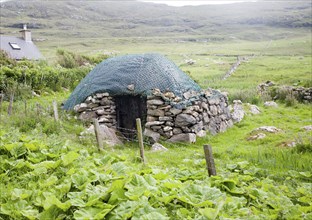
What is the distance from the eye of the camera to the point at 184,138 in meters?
13.2

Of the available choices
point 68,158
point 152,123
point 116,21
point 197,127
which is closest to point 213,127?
point 197,127

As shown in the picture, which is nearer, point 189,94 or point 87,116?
point 189,94

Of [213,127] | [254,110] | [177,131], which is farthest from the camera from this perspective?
[254,110]

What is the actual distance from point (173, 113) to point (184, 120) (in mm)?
602

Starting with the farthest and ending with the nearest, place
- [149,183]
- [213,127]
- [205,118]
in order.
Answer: [213,127] < [205,118] < [149,183]

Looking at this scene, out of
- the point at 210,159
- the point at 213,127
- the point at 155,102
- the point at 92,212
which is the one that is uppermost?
the point at 92,212

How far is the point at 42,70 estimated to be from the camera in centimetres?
2177

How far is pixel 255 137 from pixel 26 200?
9.92 m

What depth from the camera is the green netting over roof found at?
1450 cm

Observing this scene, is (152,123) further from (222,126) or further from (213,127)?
(222,126)

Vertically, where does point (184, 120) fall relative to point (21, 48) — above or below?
below

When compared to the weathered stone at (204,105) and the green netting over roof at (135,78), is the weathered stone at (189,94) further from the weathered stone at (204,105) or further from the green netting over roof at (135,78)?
the weathered stone at (204,105)

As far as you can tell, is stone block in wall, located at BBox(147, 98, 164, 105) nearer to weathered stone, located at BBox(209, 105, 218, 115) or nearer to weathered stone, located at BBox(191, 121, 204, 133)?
weathered stone, located at BBox(191, 121, 204, 133)

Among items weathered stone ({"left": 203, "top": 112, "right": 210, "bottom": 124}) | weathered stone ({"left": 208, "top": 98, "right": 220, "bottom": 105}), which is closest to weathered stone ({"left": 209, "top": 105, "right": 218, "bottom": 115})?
weathered stone ({"left": 208, "top": 98, "right": 220, "bottom": 105})
